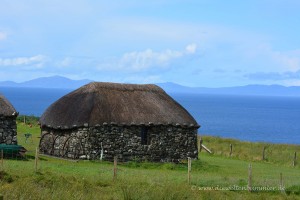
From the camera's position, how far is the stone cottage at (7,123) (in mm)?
30172

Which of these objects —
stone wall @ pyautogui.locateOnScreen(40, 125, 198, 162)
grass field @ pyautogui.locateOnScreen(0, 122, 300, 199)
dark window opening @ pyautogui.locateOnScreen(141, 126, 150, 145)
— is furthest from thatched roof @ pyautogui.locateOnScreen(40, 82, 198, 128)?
grass field @ pyautogui.locateOnScreen(0, 122, 300, 199)

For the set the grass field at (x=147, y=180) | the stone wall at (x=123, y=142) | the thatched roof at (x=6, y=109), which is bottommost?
the grass field at (x=147, y=180)

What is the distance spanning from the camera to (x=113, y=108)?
32750mm

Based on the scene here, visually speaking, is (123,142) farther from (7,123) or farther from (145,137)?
(7,123)

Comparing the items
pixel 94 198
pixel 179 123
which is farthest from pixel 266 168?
pixel 94 198

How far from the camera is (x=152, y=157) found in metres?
33.3

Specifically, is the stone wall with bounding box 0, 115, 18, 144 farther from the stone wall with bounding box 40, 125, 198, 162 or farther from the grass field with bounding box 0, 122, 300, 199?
the stone wall with bounding box 40, 125, 198, 162

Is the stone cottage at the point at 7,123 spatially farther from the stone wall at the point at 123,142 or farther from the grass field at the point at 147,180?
the stone wall at the point at 123,142

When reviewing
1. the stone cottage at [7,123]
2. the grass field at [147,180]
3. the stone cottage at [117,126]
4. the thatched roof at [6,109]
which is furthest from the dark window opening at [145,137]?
the thatched roof at [6,109]

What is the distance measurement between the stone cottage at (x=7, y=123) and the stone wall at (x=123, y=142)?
3.20 metres

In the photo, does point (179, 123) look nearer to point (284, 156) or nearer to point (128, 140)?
point (128, 140)

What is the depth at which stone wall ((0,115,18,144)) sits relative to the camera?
30250 millimetres

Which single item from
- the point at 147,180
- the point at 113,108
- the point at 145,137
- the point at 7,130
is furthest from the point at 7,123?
the point at 147,180

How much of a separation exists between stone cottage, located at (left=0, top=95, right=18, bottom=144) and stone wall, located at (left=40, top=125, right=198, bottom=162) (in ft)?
10.5
